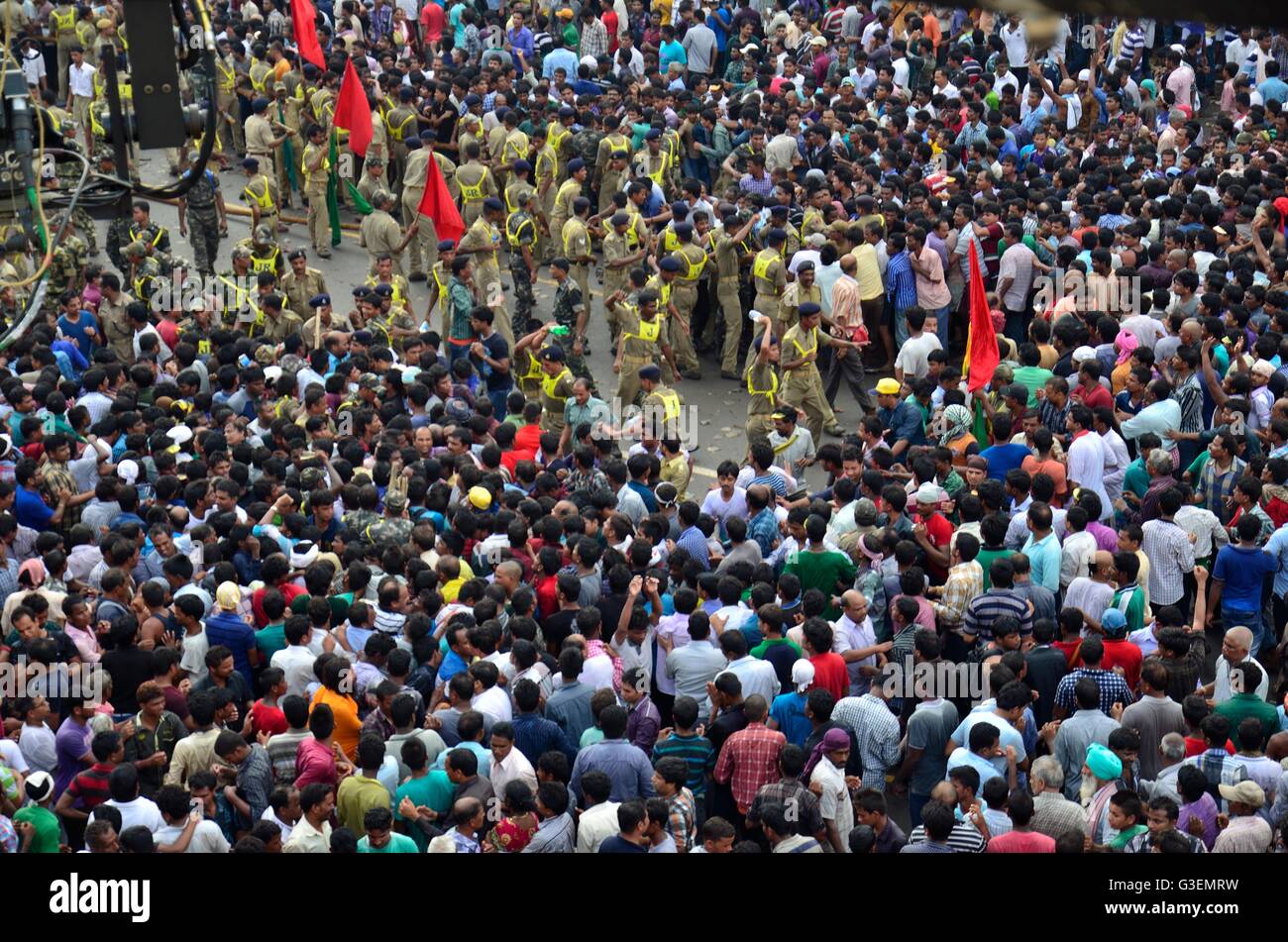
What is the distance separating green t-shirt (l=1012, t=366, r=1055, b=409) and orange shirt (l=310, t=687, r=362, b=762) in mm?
5966

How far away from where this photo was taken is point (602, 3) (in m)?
23.4

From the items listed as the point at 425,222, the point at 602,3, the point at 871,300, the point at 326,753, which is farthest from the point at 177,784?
the point at 602,3

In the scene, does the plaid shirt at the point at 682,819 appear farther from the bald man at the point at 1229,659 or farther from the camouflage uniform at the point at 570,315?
the camouflage uniform at the point at 570,315

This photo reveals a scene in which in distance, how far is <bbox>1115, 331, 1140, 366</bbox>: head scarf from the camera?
12.8m

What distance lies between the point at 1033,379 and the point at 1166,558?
Result: 7.75 feet

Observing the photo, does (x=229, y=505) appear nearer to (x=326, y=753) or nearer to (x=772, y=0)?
(x=326, y=753)

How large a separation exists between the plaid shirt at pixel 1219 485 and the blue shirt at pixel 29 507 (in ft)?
25.9

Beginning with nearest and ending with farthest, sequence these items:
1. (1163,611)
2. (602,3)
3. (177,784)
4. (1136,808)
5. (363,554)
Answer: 1. (1136,808)
2. (177,784)
3. (1163,611)
4. (363,554)
5. (602,3)

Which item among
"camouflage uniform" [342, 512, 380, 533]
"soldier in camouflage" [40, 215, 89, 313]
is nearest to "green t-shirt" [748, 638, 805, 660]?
Answer: "camouflage uniform" [342, 512, 380, 533]

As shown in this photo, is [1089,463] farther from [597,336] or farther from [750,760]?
[597,336]

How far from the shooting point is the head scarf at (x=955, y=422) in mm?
11836

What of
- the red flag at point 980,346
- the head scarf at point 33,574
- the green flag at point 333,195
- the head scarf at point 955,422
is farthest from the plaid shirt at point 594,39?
the head scarf at point 33,574

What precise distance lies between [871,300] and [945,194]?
187cm

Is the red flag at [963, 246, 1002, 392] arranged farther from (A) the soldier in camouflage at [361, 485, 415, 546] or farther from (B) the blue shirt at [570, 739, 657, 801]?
(B) the blue shirt at [570, 739, 657, 801]
